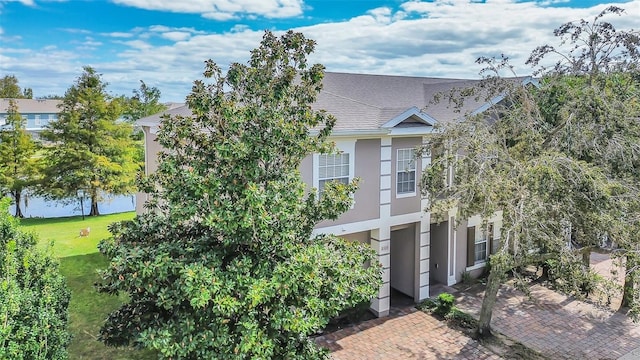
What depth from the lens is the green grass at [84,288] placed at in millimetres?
11852

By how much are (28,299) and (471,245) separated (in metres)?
17.1

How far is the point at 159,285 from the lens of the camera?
6754mm

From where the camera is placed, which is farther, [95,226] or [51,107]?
[51,107]

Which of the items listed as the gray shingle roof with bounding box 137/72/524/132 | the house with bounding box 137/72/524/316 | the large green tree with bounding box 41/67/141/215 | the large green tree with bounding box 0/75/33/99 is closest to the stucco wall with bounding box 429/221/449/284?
the house with bounding box 137/72/524/316

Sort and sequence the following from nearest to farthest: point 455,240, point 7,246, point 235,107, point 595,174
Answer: point 7,246
point 235,107
point 595,174
point 455,240

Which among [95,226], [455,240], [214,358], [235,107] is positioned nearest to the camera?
[214,358]

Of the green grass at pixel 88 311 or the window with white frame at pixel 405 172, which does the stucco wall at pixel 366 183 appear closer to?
the window with white frame at pixel 405 172

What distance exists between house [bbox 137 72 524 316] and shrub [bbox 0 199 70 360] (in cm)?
653

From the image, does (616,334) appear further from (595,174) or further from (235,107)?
(235,107)

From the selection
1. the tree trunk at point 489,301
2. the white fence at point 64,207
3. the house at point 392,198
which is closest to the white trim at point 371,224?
the house at point 392,198

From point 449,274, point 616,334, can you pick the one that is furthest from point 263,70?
point 616,334

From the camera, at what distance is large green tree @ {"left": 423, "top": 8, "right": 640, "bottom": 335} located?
1069 cm

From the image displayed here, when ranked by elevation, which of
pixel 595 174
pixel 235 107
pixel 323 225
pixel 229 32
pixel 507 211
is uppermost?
pixel 229 32

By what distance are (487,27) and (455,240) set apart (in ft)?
30.1
